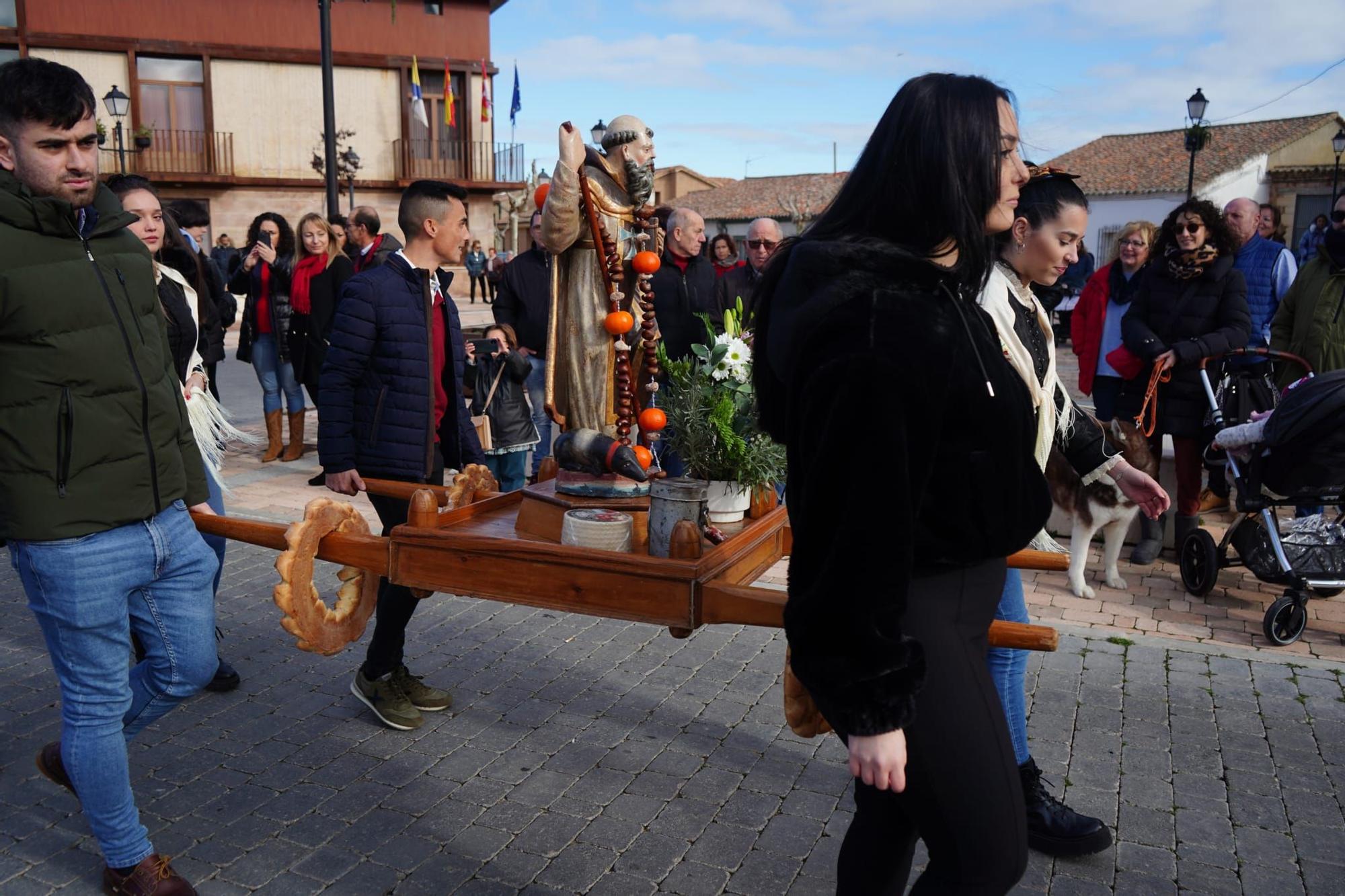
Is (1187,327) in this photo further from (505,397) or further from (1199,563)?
(505,397)

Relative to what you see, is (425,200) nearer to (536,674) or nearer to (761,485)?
(761,485)

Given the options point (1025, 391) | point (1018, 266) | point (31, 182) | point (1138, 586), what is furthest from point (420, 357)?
point (1138, 586)

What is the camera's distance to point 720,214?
5219cm

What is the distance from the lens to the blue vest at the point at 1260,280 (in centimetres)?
760

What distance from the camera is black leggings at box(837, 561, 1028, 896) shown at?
1.84m

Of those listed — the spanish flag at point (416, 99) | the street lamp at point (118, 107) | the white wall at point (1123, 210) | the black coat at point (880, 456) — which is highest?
the spanish flag at point (416, 99)

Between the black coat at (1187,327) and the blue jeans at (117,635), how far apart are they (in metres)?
5.33

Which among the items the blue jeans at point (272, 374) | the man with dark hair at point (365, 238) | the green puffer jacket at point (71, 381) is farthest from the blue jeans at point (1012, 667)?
the blue jeans at point (272, 374)

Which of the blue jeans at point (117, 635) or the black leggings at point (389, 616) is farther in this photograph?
the black leggings at point (389, 616)

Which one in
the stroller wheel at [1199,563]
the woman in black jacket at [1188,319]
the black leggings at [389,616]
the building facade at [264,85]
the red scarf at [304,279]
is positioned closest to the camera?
the black leggings at [389,616]

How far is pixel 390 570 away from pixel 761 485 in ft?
3.60

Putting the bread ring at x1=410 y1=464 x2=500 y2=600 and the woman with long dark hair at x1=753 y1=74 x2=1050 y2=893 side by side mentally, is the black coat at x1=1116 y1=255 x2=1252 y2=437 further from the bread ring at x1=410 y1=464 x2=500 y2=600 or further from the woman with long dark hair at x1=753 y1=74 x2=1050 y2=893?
the woman with long dark hair at x1=753 y1=74 x2=1050 y2=893

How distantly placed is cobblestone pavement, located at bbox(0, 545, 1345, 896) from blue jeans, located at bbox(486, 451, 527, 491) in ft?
6.05

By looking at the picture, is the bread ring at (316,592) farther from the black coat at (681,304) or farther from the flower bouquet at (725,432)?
the black coat at (681,304)
